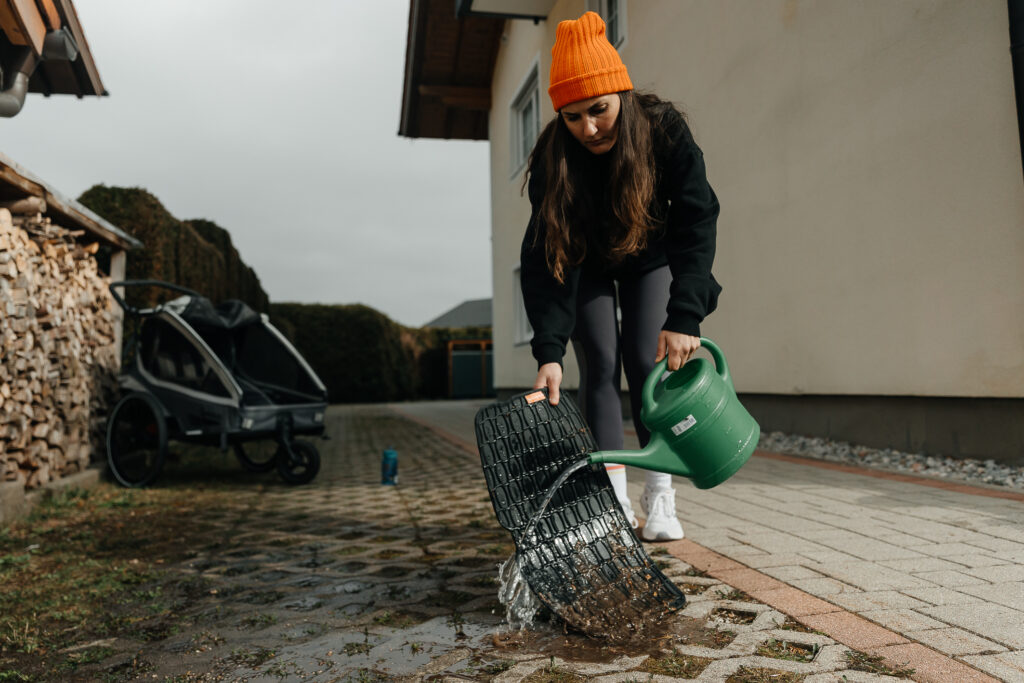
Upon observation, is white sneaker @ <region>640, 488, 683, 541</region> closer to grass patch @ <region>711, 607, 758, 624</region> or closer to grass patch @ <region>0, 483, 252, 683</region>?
grass patch @ <region>711, 607, 758, 624</region>

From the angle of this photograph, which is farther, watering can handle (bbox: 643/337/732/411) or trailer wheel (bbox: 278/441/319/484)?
trailer wheel (bbox: 278/441/319/484)

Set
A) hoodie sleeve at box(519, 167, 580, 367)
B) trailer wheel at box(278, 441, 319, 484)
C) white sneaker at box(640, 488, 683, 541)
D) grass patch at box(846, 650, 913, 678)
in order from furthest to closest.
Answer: trailer wheel at box(278, 441, 319, 484), white sneaker at box(640, 488, 683, 541), hoodie sleeve at box(519, 167, 580, 367), grass patch at box(846, 650, 913, 678)

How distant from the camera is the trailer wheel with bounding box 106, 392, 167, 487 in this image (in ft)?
15.3

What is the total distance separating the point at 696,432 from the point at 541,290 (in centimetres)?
63

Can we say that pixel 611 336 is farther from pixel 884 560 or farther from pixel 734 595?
pixel 884 560

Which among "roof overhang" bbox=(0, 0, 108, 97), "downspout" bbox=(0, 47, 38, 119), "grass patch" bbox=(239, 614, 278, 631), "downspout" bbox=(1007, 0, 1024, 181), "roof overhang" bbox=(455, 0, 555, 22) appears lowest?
"grass patch" bbox=(239, 614, 278, 631)

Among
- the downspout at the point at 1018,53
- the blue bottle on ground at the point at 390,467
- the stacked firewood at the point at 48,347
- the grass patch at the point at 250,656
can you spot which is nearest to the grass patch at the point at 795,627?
the grass patch at the point at 250,656

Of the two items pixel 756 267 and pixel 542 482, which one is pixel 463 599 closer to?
pixel 542 482

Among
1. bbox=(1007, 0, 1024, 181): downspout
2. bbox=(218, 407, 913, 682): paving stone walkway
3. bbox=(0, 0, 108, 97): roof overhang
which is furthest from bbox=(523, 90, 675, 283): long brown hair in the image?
bbox=(0, 0, 108, 97): roof overhang

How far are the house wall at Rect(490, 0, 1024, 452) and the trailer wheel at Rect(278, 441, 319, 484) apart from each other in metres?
3.32

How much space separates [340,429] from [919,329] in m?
7.62

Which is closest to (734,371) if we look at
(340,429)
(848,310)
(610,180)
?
(848,310)

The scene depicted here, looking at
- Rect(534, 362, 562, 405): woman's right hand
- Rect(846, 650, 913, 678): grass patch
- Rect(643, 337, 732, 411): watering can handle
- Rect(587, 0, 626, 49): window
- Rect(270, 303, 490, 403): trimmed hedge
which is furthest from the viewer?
Rect(270, 303, 490, 403): trimmed hedge

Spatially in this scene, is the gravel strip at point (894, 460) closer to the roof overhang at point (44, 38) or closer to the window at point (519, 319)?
the roof overhang at point (44, 38)
